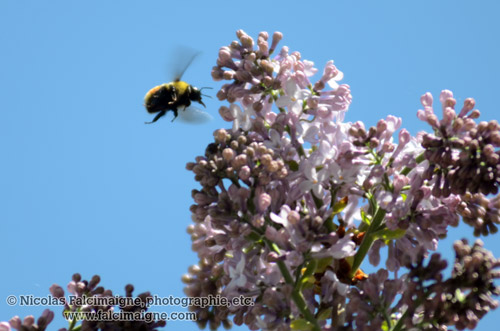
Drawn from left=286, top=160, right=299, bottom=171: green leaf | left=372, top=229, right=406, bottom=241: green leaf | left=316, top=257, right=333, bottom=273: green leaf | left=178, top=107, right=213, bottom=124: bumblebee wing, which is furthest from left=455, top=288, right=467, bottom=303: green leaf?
left=178, top=107, right=213, bottom=124: bumblebee wing

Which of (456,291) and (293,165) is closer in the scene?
(456,291)

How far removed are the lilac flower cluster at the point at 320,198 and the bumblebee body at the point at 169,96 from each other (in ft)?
4.63

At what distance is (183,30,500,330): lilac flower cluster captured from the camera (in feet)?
11.7

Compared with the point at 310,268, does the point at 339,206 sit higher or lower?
higher

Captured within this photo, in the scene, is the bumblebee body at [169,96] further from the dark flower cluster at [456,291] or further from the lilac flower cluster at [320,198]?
the dark flower cluster at [456,291]

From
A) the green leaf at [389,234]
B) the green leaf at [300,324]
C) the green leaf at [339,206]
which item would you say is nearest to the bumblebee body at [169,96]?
the green leaf at [339,206]

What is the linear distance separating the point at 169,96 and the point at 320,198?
206 cm

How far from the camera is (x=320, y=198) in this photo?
12.4ft

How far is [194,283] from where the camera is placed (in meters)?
4.20

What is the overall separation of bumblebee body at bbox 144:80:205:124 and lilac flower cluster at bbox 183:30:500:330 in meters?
1.41

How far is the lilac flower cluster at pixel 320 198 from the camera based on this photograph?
11.7 feet

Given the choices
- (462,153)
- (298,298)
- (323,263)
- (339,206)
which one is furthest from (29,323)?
(462,153)

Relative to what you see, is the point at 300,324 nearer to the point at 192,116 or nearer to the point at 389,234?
the point at 389,234

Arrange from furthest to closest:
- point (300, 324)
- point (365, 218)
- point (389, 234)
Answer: point (365, 218)
point (389, 234)
point (300, 324)
